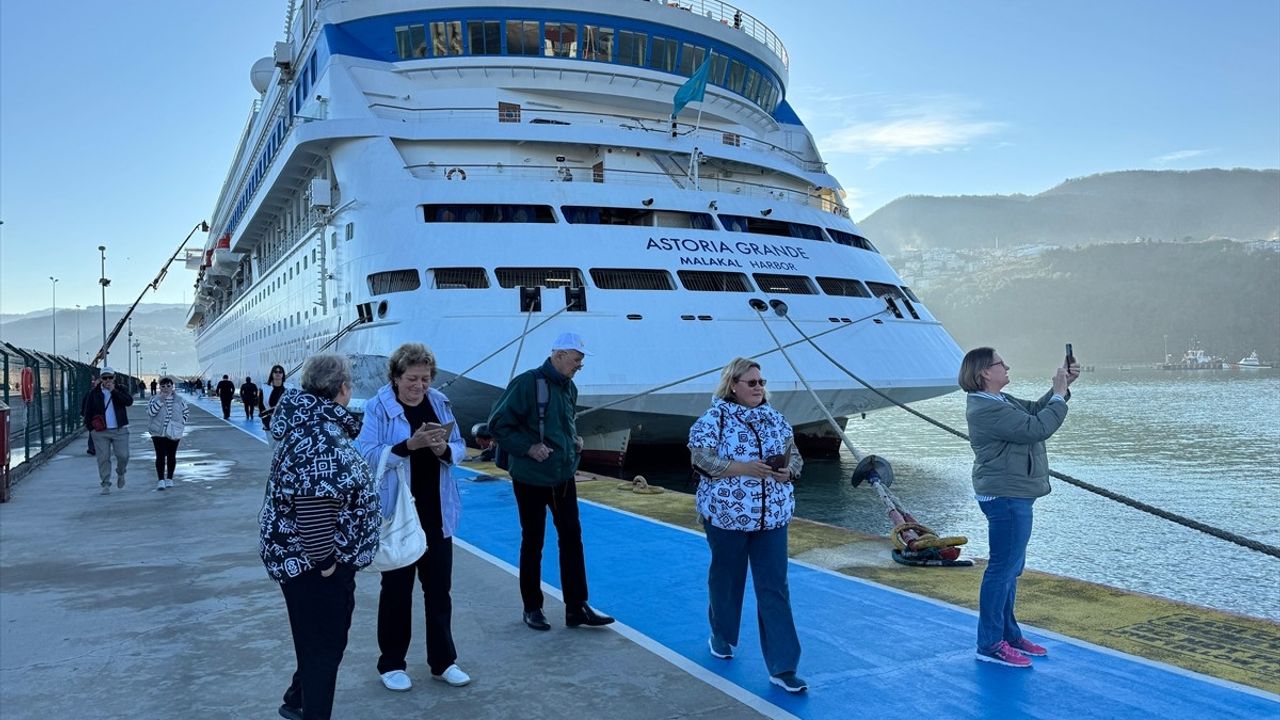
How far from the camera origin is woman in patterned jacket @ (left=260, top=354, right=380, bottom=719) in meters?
3.62

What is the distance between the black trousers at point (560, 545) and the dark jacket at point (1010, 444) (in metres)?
2.36

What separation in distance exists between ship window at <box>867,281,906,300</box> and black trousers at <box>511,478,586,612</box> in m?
13.7

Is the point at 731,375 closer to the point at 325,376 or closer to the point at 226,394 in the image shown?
the point at 325,376

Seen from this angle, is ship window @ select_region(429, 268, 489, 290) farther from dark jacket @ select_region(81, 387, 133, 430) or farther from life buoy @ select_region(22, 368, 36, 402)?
life buoy @ select_region(22, 368, 36, 402)

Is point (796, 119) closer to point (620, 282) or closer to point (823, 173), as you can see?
point (823, 173)

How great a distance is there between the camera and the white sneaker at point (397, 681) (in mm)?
4512

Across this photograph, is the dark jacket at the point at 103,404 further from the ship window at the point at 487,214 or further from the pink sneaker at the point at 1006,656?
the pink sneaker at the point at 1006,656

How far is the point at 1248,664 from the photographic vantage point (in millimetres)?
4703

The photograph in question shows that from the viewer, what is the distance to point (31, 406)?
17.5 metres

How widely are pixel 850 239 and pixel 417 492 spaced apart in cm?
1633

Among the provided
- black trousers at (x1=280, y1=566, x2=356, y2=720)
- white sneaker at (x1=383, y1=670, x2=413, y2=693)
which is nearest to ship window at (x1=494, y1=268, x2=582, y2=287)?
white sneaker at (x1=383, y1=670, x2=413, y2=693)

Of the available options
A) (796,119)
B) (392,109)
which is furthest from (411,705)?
(796,119)

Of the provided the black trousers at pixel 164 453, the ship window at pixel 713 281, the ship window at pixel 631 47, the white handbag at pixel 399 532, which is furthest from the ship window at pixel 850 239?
the white handbag at pixel 399 532

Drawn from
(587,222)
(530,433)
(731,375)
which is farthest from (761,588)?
(587,222)
